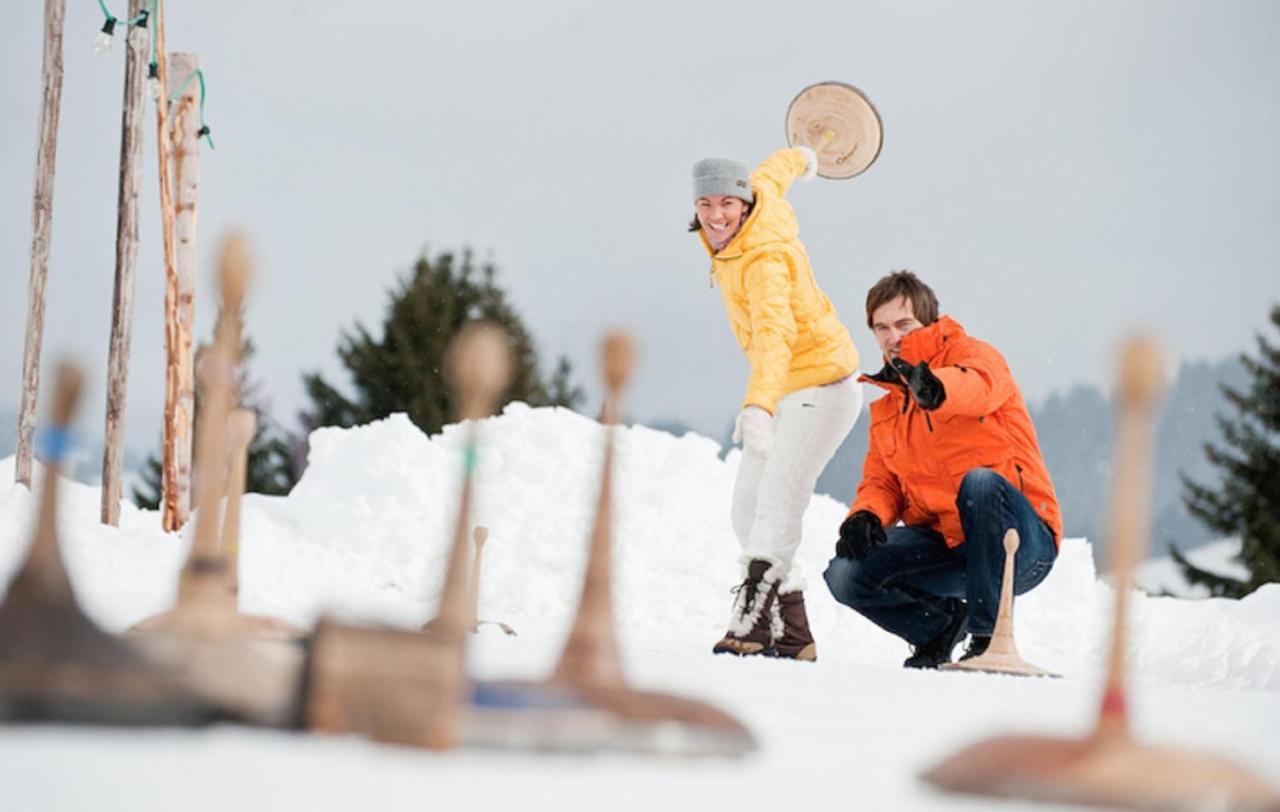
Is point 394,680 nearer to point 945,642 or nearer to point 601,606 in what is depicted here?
point 601,606

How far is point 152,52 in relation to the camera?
6926 millimetres

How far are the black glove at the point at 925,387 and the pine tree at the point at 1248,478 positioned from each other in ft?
50.7

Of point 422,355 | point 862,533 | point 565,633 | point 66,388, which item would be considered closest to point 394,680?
point 66,388

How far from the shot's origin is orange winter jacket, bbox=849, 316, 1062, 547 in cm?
336

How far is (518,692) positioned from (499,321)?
63.2 ft

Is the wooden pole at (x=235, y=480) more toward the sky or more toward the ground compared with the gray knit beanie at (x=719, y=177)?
more toward the ground

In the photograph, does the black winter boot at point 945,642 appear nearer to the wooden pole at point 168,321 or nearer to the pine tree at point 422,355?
the wooden pole at point 168,321

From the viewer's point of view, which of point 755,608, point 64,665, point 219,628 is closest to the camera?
point 64,665

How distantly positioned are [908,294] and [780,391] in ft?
1.68

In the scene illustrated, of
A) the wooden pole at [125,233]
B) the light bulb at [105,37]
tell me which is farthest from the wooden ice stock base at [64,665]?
the light bulb at [105,37]

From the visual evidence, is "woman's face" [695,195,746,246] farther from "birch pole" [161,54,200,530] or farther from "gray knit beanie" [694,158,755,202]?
"birch pole" [161,54,200,530]

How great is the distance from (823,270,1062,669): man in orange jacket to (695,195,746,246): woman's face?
45 cm

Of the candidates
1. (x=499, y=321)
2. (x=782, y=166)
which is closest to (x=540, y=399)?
(x=499, y=321)

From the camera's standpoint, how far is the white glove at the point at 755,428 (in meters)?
3.28
